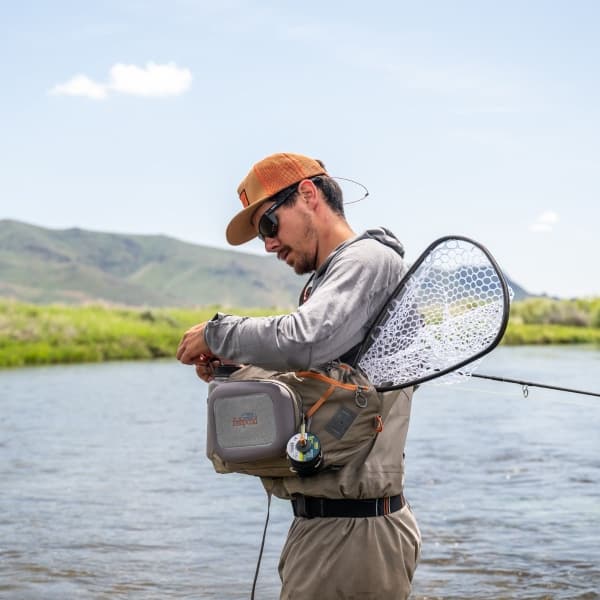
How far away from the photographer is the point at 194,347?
283cm

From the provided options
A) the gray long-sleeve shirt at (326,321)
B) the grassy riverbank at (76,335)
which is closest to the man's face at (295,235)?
the gray long-sleeve shirt at (326,321)

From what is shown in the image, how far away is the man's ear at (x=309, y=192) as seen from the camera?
9.61ft

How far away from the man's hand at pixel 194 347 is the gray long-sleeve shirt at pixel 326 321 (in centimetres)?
4

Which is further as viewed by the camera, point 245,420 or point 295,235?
point 295,235

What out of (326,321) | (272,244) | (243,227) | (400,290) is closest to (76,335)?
(243,227)

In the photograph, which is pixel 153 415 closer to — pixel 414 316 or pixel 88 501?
pixel 88 501

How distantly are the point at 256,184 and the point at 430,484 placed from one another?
8.87 m

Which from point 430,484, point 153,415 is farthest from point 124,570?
point 153,415

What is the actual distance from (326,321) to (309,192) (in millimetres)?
447

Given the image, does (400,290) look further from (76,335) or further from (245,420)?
(76,335)

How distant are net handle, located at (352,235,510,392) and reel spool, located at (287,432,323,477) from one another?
0.78 ft

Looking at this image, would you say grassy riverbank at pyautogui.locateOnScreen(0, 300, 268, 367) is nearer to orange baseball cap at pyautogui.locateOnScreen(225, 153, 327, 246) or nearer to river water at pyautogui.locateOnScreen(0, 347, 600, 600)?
river water at pyautogui.locateOnScreen(0, 347, 600, 600)

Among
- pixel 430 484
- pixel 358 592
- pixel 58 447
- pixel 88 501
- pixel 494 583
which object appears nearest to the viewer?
pixel 358 592

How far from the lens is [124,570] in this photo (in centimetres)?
755
